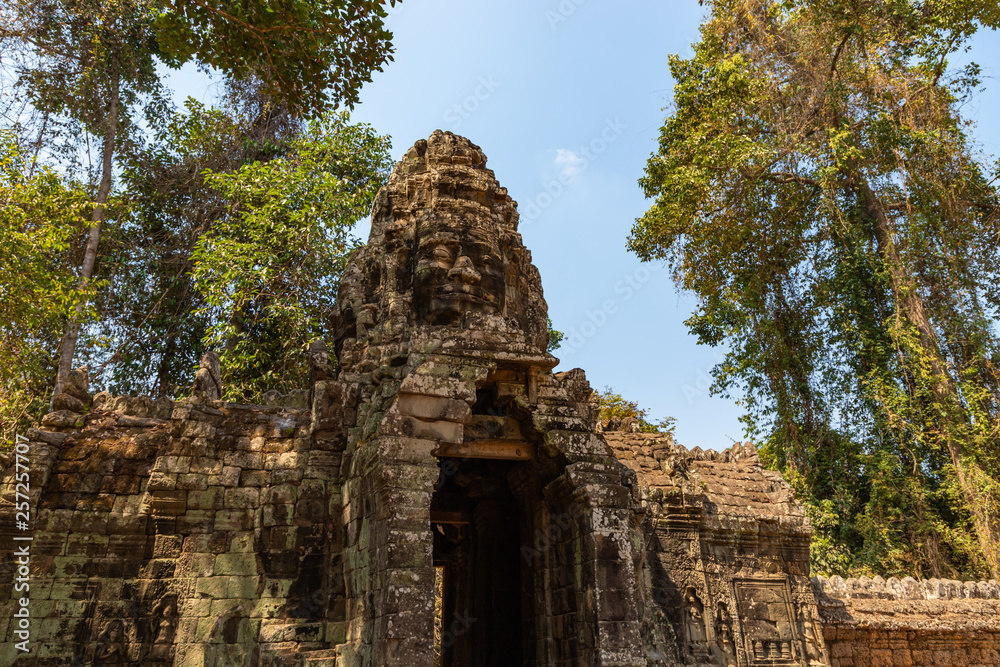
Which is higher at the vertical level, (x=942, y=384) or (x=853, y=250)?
(x=853, y=250)

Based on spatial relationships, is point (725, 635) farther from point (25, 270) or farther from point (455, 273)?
point (25, 270)

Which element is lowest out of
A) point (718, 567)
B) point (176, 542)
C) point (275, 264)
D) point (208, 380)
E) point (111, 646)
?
point (111, 646)

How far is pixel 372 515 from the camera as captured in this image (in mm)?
5344

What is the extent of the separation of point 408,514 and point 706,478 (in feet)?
16.0

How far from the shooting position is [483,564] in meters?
8.38

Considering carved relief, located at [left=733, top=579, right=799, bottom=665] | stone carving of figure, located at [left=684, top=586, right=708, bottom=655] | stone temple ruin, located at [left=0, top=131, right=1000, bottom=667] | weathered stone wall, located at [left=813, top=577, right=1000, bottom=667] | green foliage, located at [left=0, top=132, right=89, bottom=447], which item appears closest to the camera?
stone temple ruin, located at [left=0, top=131, right=1000, bottom=667]

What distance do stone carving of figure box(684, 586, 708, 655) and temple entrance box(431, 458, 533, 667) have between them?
1.93 m

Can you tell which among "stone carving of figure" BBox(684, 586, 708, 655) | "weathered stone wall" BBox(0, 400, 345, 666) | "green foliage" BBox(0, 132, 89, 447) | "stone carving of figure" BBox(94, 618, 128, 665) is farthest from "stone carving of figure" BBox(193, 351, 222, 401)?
"stone carving of figure" BBox(684, 586, 708, 655)

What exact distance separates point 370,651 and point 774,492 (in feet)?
19.1

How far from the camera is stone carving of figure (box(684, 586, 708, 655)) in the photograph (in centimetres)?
738

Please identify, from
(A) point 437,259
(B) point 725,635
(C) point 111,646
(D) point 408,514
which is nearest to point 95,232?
(A) point 437,259

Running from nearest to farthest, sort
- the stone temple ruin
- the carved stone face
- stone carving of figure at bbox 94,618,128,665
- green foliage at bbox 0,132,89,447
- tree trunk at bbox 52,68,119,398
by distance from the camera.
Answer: the stone temple ruin, stone carving of figure at bbox 94,618,128,665, the carved stone face, green foliage at bbox 0,132,89,447, tree trunk at bbox 52,68,119,398

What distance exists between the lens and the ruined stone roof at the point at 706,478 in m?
7.98

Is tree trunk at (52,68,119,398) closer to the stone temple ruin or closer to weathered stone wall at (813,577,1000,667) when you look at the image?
the stone temple ruin
